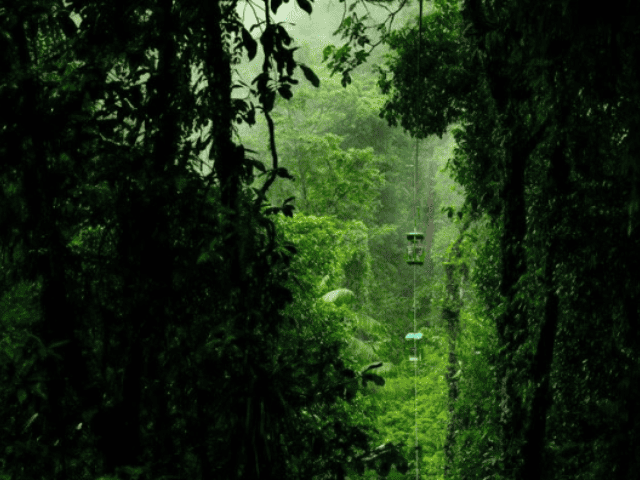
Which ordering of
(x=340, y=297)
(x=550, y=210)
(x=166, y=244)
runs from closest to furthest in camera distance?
1. (x=166, y=244)
2. (x=550, y=210)
3. (x=340, y=297)

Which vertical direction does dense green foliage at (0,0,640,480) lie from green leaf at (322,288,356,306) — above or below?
below

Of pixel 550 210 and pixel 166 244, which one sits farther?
pixel 550 210

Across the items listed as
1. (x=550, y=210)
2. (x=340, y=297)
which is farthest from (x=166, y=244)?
(x=340, y=297)

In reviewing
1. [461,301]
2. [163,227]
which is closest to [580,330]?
[163,227]

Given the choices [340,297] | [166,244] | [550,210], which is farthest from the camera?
[340,297]

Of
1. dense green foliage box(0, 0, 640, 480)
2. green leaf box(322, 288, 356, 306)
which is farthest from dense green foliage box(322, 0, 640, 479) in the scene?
green leaf box(322, 288, 356, 306)

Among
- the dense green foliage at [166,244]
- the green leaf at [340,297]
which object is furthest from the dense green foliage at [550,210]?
the green leaf at [340,297]

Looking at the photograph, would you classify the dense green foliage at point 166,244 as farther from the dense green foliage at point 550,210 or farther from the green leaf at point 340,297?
the green leaf at point 340,297

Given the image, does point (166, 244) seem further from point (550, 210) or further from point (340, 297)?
point (340, 297)

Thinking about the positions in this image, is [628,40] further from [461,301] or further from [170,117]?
[461,301]

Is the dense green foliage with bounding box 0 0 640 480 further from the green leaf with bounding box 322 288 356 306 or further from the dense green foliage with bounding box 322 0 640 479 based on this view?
the green leaf with bounding box 322 288 356 306

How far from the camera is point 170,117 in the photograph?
2.23 meters

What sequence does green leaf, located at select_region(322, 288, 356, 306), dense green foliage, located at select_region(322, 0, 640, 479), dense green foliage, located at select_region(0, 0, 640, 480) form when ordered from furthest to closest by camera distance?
green leaf, located at select_region(322, 288, 356, 306) < dense green foliage, located at select_region(322, 0, 640, 479) < dense green foliage, located at select_region(0, 0, 640, 480)

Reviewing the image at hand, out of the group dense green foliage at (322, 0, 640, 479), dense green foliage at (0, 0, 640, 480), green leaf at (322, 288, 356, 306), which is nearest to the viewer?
dense green foliage at (0, 0, 640, 480)
